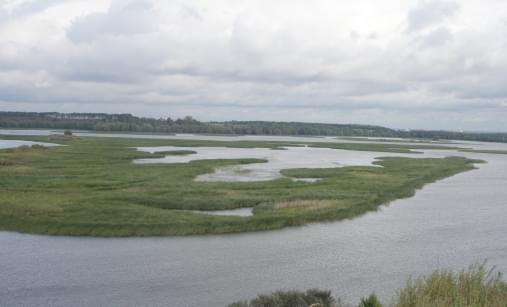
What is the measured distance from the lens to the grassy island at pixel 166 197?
21.5 m

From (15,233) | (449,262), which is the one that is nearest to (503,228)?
(449,262)

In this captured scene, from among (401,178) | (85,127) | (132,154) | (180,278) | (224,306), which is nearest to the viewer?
(224,306)

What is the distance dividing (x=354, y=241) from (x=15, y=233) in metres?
13.3

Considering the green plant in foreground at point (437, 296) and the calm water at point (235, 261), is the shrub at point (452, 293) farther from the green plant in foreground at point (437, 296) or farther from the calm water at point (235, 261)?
the calm water at point (235, 261)

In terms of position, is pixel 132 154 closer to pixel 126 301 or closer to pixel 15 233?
pixel 15 233

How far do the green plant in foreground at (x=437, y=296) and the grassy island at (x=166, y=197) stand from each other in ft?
32.4

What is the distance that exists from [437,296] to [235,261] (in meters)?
8.49

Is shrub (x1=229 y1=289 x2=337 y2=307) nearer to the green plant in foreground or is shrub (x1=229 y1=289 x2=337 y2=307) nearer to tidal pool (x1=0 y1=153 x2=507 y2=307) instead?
the green plant in foreground

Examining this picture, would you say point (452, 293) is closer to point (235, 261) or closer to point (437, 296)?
point (437, 296)

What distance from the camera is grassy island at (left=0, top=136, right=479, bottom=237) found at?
70.7ft

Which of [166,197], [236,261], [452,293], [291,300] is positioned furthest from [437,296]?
[166,197]

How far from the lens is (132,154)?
58188 millimetres

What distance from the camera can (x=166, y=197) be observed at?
1079 inches

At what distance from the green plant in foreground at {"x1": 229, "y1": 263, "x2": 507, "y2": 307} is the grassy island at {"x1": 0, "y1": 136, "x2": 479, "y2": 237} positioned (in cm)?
988
